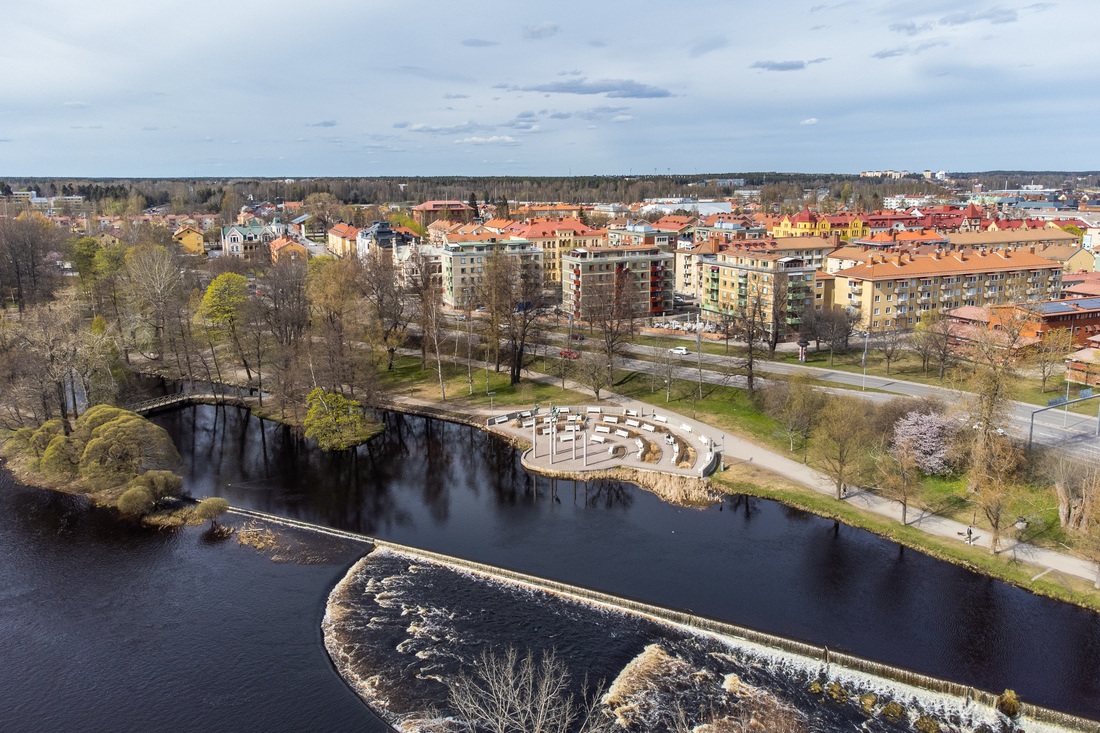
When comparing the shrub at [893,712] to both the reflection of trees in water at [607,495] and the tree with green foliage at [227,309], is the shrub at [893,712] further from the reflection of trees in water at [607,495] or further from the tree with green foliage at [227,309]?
the tree with green foliage at [227,309]

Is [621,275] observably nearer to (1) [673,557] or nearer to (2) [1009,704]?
(1) [673,557]

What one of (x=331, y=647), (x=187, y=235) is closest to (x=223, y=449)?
(x=331, y=647)

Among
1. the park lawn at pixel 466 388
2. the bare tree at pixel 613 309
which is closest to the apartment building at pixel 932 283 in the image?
the bare tree at pixel 613 309

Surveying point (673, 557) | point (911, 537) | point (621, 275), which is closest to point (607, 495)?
point (673, 557)

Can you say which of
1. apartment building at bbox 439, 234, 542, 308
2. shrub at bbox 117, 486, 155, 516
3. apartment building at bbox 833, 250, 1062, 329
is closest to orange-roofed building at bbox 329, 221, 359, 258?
apartment building at bbox 439, 234, 542, 308

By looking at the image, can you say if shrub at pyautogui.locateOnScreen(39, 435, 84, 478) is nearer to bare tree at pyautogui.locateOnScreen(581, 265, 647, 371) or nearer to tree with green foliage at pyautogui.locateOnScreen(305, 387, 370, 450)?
tree with green foliage at pyautogui.locateOnScreen(305, 387, 370, 450)

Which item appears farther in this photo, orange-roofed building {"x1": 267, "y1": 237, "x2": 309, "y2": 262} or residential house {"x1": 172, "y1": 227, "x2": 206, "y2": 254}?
residential house {"x1": 172, "y1": 227, "x2": 206, "y2": 254}

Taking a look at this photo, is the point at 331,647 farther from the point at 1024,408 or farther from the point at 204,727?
the point at 1024,408
